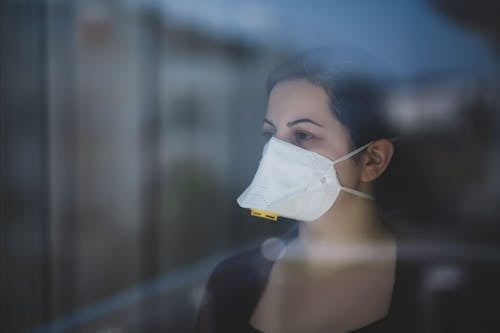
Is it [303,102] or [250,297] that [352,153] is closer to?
[303,102]

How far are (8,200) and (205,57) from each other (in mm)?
1045

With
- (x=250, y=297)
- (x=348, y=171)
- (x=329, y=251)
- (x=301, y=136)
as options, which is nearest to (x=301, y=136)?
(x=301, y=136)

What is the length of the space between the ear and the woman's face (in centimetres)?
1

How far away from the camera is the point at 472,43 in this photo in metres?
1.55

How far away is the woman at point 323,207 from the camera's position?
1032mm

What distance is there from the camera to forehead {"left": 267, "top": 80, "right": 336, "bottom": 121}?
40.2 inches

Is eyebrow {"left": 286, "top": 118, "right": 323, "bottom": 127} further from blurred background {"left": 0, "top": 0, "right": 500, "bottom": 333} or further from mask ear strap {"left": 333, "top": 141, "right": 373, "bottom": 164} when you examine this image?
blurred background {"left": 0, "top": 0, "right": 500, "bottom": 333}

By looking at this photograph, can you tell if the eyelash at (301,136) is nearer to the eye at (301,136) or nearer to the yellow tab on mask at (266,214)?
the eye at (301,136)

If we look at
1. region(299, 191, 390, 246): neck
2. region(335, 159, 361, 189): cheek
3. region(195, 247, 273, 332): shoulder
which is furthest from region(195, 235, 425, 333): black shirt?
region(335, 159, 361, 189): cheek

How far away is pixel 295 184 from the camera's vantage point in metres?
1.08

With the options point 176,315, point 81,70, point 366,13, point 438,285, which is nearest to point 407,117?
point 366,13

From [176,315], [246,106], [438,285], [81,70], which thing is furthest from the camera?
[81,70]

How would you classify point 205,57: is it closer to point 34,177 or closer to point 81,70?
point 81,70

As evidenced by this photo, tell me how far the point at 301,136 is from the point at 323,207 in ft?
0.43
